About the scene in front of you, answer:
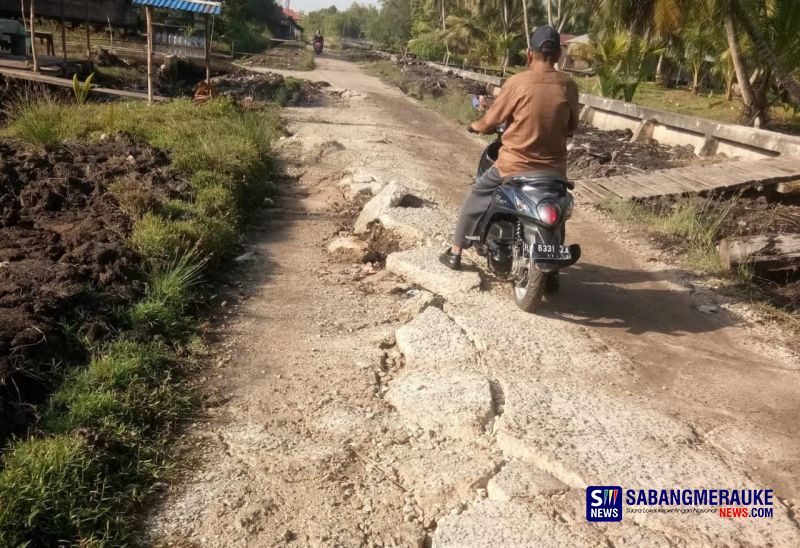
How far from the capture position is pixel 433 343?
12.8ft

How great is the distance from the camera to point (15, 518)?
86.1 inches

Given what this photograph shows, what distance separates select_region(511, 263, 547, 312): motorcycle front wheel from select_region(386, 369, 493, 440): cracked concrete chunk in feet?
3.54

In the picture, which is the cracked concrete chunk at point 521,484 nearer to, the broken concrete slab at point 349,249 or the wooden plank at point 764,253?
the broken concrete slab at point 349,249

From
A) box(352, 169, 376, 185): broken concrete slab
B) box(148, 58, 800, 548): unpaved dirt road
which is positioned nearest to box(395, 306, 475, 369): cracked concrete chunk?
box(148, 58, 800, 548): unpaved dirt road

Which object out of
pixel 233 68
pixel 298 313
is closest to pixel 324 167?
pixel 298 313

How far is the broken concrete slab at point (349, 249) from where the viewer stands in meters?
5.47

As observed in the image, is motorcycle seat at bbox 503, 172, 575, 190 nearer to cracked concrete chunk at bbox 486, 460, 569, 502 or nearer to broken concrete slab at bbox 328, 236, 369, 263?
broken concrete slab at bbox 328, 236, 369, 263

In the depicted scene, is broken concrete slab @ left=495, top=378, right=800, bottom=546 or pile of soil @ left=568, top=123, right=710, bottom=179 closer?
broken concrete slab @ left=495, top=378, right=800, bottom=546

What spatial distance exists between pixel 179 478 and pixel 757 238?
16.5ft

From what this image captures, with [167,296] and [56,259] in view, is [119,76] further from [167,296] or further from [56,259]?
[167,296]

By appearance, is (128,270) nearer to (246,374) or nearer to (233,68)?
(246,374)

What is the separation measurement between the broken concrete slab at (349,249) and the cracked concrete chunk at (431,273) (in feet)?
1.04

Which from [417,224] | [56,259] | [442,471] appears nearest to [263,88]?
[417,224]

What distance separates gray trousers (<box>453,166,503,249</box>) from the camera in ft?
15.3
